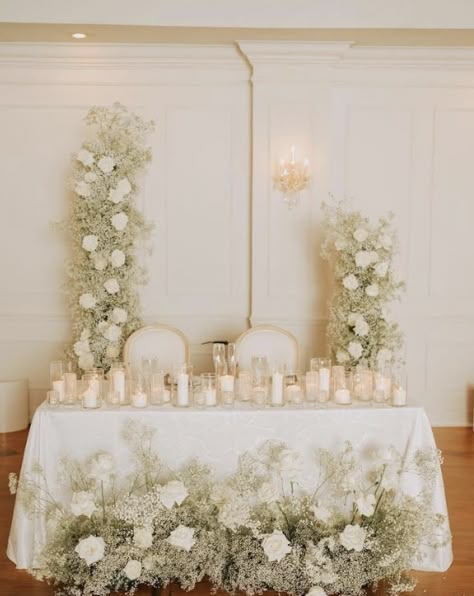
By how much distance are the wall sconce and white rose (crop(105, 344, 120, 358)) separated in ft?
6.24

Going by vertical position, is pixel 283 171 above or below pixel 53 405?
above

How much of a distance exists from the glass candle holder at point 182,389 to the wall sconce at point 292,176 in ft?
8.50

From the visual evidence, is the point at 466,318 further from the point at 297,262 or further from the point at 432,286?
the point at 297,262

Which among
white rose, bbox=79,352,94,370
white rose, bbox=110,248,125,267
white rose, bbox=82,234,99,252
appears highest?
white rose, bbox=82,234,99,252

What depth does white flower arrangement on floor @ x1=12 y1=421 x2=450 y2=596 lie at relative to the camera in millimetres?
3098

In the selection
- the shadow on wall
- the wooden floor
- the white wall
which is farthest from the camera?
the shadow on wall

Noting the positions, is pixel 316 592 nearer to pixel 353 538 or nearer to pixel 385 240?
pixel 353 538

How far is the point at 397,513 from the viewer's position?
3217 mm

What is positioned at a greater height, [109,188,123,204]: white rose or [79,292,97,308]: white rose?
[109,188,123,204]: white rose

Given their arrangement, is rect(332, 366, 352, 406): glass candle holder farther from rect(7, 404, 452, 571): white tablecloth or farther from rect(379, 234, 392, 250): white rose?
rect(379, 234, 392, 250): white rose

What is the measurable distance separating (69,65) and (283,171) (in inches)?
79.3

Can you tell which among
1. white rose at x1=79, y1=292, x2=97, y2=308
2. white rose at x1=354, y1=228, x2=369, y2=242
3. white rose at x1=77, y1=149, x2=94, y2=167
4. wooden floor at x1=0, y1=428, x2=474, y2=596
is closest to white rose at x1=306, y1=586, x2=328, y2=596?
wooden floor at x1=0, y1=428, x2=474, y2=596

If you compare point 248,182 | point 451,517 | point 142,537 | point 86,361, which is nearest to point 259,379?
point 142,537

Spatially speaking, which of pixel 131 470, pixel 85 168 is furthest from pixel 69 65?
pixel 131 470
